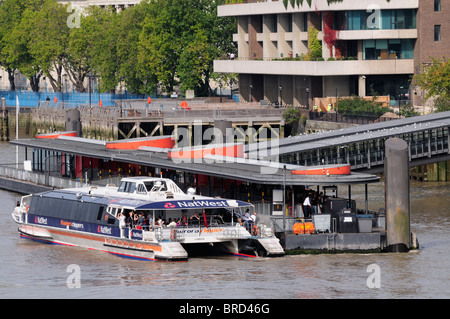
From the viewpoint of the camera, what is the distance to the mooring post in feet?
195

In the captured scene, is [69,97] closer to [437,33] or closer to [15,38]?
[15,38]

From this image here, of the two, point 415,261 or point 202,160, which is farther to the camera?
point 202,160

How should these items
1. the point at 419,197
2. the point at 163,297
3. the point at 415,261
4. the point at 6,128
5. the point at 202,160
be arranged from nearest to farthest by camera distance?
the point at 163,297 → the point at 415,261 → the point at 202,160 → the point at 419,197 → the point at 6,128

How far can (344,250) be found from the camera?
2367 inches

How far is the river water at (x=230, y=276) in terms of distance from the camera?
5231 cm

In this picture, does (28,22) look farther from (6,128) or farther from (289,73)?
(289,73)

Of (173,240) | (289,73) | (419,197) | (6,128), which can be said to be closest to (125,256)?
(173,240)

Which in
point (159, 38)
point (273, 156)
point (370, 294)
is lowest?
point (370, 294)

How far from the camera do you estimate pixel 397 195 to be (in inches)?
2343

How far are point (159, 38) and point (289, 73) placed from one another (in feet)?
67.1

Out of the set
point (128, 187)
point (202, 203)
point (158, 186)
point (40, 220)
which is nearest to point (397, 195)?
point (202, 203)

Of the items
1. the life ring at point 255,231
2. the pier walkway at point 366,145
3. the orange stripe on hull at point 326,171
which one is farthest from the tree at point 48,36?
the life ring at point 255,231

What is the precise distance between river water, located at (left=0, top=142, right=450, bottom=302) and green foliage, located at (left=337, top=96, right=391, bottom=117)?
4813 cm

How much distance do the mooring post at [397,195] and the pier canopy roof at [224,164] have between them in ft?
5.39
